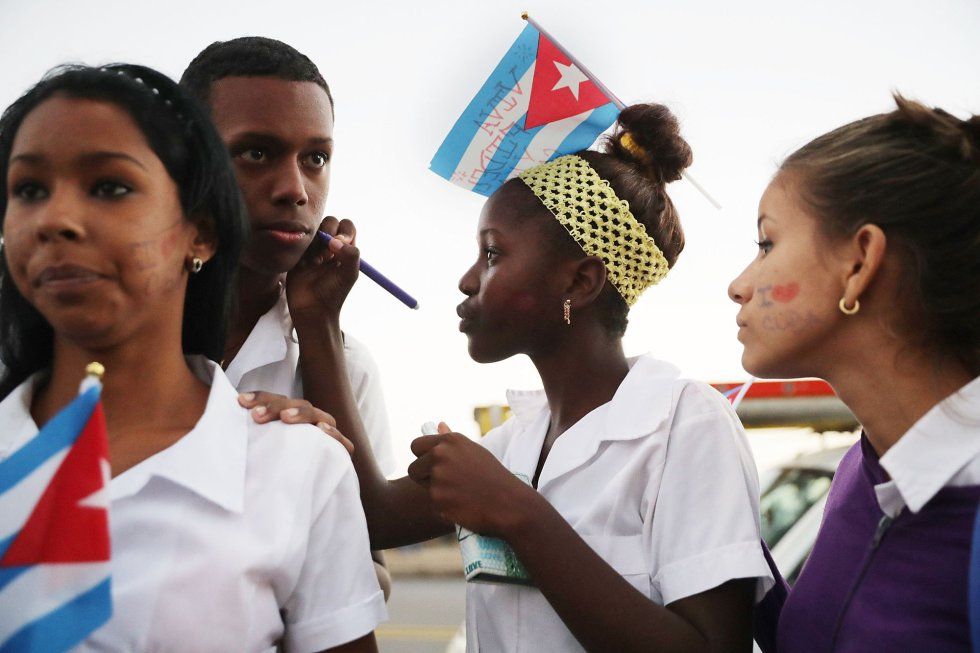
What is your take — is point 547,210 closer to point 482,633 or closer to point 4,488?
point 482,633

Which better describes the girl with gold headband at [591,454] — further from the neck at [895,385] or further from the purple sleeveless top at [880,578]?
the neck at [895,385]

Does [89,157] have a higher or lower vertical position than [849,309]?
higher

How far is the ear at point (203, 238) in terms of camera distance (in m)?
1.89

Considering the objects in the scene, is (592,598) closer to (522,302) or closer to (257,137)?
(522,302)

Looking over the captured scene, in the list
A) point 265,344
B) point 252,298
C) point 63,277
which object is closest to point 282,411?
point 63,277

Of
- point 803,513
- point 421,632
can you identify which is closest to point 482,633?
point 803,513

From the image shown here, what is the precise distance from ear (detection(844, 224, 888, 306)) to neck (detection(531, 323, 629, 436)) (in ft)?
2.42

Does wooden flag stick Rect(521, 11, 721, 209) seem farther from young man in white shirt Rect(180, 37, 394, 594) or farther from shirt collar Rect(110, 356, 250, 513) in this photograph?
shirt collar Rect(110, 356, 250, 513)

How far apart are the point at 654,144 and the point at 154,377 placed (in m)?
1.57

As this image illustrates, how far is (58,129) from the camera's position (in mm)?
1728

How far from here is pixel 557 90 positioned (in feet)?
9.41

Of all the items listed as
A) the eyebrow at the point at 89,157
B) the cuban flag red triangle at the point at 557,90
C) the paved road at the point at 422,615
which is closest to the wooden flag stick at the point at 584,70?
the cuban flag red triangle at the point at 557,90

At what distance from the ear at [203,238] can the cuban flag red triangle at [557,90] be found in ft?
4.00

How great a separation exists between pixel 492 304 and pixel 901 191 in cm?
105
